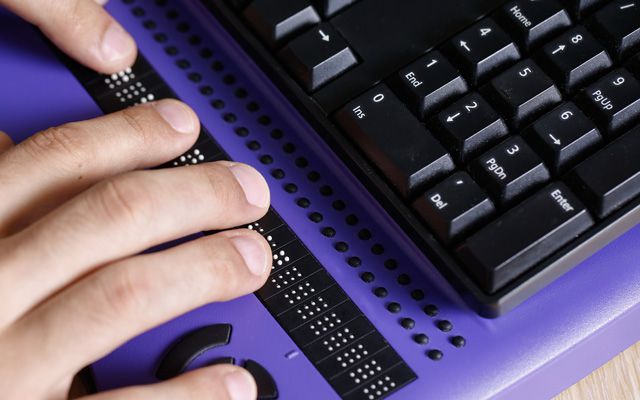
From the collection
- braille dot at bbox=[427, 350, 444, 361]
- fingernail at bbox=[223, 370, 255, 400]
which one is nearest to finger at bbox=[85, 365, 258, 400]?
fingernail at bbox=[223, 370, 255, 400]

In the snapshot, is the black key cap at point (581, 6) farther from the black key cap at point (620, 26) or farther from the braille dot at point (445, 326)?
the braille dot at point (445, 326)

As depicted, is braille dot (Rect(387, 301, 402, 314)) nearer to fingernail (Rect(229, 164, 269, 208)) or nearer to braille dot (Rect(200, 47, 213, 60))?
fingernail (Rect(229, 164, 269, 208))

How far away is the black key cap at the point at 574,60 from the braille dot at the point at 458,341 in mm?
161

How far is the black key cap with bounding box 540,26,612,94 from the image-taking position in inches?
22.0

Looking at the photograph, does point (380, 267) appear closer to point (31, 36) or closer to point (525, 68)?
point (525, 68)

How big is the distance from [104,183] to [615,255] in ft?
1.00

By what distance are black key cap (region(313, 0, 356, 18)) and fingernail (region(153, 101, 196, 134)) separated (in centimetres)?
11

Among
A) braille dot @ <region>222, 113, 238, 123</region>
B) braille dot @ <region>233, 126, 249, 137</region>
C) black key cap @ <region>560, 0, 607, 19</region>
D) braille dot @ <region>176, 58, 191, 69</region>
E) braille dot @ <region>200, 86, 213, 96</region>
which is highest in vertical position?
braille dot @ <region>176, 58, 191, 69</region>

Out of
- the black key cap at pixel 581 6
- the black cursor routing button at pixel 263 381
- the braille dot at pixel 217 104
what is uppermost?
the braille dot at pixel 217 104

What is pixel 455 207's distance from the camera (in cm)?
53

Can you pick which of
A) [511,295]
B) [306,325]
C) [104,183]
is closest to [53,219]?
[104,183]

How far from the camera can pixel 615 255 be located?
0.56 m

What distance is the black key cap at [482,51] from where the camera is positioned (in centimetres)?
57

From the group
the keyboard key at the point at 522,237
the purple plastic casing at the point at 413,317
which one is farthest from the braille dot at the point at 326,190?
the keyboard key at the point at 522,237
